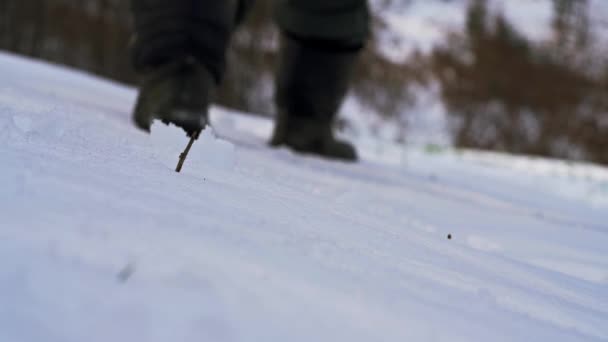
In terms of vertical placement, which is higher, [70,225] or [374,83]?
[374,83]

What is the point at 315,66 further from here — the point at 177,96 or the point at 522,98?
the point at 522,98

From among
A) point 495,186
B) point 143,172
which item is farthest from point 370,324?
point 495,186

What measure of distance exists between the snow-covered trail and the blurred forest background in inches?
189

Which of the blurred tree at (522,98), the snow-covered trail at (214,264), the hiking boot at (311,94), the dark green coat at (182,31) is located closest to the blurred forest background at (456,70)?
the blurred tree at (522,98)

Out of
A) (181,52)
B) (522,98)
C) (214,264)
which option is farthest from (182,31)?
(522,98)

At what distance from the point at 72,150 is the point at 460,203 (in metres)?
1.13

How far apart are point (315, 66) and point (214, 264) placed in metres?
1.72

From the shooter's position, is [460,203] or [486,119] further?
[486,119]

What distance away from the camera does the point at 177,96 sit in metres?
1.36

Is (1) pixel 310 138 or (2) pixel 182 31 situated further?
(1) pixel 310 138

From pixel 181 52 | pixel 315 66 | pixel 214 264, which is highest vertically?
pixel 315 66

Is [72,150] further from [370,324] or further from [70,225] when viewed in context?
[370,324]

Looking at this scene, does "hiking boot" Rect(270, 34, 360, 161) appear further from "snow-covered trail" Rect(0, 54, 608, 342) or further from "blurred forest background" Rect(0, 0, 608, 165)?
"blurred forest background" Rect(0, 0, 608, 165)

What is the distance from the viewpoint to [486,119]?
8484 millimetres
